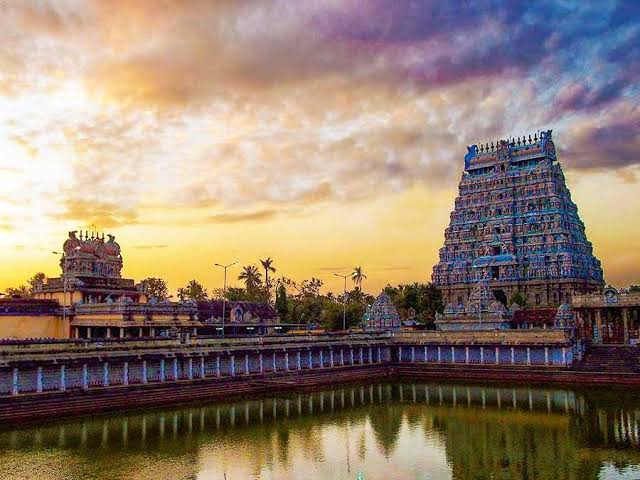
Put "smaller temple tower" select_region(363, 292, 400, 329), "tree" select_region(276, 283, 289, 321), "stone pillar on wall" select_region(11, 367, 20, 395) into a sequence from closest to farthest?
1. "stone pillar on wall" select_region(11, 367, 20, 395)
2. "smaller temple tower" select_region(363, 292, 400, 329)
3. "tree" select_region(276, 283, 289, 321)

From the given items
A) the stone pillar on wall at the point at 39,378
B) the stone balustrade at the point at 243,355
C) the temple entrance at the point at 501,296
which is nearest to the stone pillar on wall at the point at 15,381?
the stone balustrade at the point at 243,355

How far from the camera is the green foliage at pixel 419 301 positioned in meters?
107

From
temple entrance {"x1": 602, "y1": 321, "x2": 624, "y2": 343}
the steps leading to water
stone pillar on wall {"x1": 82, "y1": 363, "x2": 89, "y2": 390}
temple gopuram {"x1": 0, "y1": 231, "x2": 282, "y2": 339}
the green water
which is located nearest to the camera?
the green water

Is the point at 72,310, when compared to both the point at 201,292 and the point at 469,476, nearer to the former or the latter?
the point at 469,476

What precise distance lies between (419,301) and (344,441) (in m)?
73.6

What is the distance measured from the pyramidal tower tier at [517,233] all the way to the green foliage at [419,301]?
375 cm

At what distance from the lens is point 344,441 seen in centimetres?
3900

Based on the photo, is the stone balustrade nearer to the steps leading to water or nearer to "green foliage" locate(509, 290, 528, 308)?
the steps leading to water

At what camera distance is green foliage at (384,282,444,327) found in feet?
351

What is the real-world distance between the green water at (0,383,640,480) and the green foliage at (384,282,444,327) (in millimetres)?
52581

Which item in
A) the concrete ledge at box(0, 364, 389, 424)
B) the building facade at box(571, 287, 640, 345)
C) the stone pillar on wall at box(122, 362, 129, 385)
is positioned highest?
the building facade at box(571, 287, 640, 345)

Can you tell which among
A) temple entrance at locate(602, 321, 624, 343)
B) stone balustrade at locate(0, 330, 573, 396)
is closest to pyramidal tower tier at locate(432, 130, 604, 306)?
temple entrance at locate(602, 321, 624, 343)

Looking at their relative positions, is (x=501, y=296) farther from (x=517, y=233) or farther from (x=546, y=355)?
(x=546, y=355)

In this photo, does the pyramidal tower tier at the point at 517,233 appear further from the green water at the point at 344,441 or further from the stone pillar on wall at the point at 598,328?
the green water at the point at 344,441
